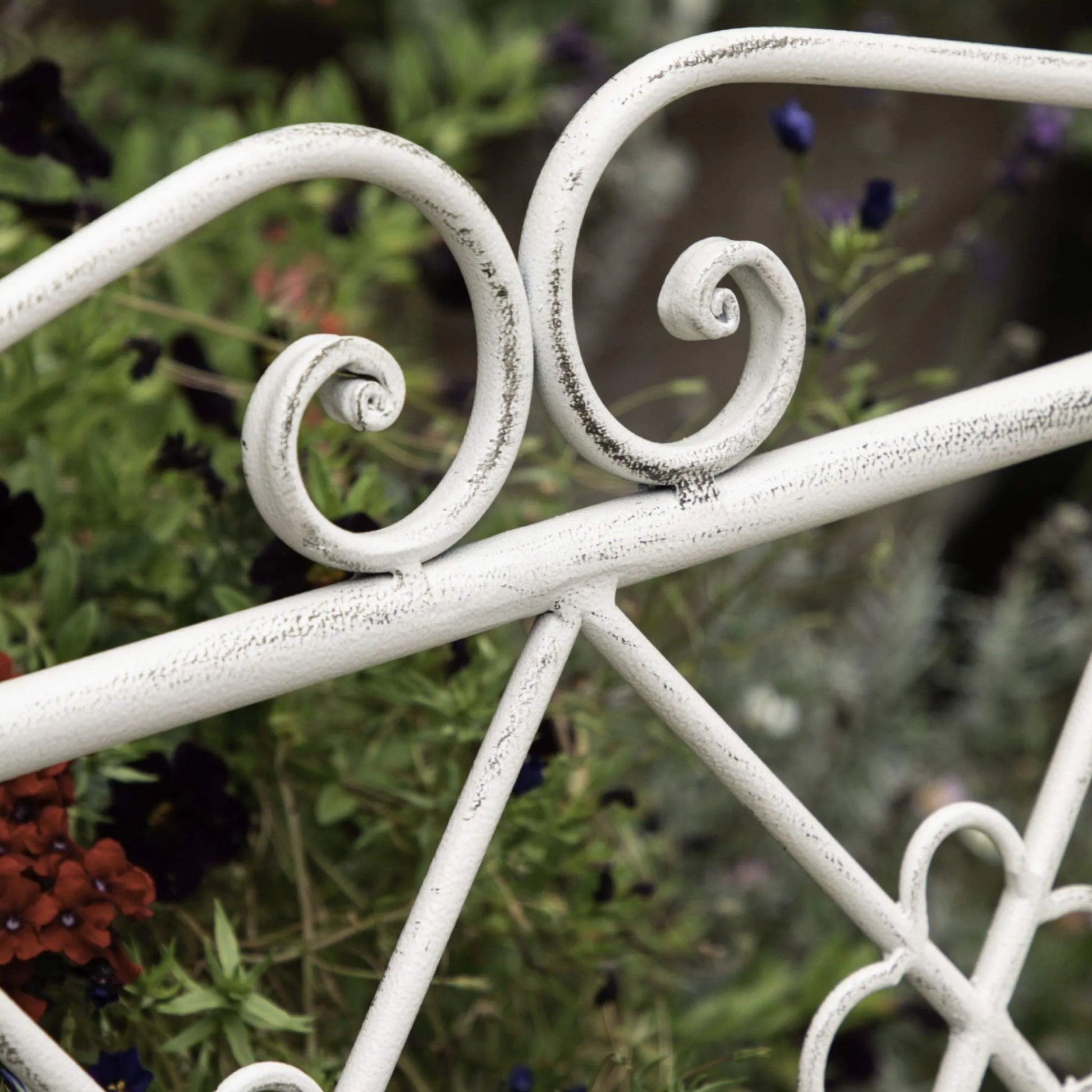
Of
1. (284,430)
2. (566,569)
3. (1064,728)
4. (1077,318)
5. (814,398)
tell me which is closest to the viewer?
(284,430)

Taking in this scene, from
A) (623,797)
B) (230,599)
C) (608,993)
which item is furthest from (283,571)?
(608,993)

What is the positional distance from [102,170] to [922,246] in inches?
95.1

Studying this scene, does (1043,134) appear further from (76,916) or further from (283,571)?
(76,916)

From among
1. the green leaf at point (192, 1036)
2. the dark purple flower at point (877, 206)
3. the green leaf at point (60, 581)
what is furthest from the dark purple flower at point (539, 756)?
the dark purple flower at point (877, 206)

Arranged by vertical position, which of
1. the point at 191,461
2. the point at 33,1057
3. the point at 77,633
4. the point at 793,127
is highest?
the point at 793,127

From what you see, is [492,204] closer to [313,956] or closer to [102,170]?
[102,170]

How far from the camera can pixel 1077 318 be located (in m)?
3.10

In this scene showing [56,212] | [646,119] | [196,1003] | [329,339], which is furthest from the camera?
[56,212]

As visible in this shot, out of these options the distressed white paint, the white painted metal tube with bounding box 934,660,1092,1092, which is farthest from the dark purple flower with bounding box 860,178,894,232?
the white painted metal tube with bounding box 934,660,1092,1092

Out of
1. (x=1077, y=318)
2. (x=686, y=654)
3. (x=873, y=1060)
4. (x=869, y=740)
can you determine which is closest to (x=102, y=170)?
(x=686, y=654)

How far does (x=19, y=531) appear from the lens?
2.27 feet

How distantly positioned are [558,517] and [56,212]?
546 mm

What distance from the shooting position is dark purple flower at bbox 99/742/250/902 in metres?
0.74

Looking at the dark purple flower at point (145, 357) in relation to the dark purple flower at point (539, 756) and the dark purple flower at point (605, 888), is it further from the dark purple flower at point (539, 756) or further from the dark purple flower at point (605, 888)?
the dark purple flower at point (605, 888)
